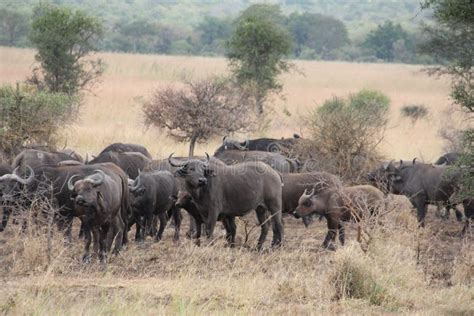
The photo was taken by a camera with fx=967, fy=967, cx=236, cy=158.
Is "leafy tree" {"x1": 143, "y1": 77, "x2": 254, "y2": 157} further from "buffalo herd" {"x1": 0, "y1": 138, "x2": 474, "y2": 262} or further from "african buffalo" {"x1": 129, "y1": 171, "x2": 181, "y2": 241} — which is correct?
"african buffalo" {"x1": 129, "y1": 171, "x2": 181, "y2": 241}

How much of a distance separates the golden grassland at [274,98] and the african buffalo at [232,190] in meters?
7.21

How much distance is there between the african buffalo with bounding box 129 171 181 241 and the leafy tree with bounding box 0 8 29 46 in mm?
52483

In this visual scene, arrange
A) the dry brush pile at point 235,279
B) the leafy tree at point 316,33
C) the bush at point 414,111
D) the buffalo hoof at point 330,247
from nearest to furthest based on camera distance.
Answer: the dry brush pile at point 235,279 → the buffalo hoof at point 330,247 → the bush at point 414,111 → the leafy tree at point 316,33

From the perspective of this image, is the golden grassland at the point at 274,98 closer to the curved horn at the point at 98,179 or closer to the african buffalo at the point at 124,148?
the african buffalo at the point at 124,148

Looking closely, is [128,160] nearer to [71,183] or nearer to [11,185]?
[11,185]

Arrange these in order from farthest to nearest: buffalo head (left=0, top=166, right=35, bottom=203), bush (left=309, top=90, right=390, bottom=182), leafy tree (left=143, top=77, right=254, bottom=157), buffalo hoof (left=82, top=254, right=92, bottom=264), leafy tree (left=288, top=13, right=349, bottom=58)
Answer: leafy tree (left=288, top=13, right=349, bottom=58) < leafy tree (left=143, top=77, right=254, bottom=157) < bush (left=309, top=90, right=390, bottom=182) < buffalo head (left=0, top=166, right=35, bottom=203) < buffalo hoof (left=82, top=254, right=92, bottom=264)

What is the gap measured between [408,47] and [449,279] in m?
63.0

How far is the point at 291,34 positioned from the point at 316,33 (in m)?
17.3

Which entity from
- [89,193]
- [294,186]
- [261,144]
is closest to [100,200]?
[89,193]

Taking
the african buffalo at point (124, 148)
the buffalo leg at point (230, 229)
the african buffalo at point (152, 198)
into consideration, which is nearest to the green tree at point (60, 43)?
the african buffalo at point (124, 148)

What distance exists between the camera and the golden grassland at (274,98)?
27641 millimetres

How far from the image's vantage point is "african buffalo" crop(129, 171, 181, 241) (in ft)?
50.1

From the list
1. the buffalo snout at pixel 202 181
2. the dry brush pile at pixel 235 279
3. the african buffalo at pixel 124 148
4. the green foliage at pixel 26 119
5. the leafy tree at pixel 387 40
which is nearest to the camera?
the dry brush pile at pixel 235 279

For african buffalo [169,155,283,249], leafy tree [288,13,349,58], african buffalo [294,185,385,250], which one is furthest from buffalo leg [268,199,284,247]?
leafy tree [288,13,349,58]
